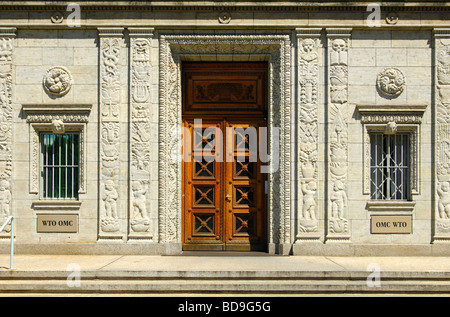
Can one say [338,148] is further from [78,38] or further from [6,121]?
[6,121]

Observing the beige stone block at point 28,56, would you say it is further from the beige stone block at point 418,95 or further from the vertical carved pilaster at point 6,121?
the beige stone block at point 418,95

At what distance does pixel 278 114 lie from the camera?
1166cm

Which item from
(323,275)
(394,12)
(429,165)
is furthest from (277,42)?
(323,275)

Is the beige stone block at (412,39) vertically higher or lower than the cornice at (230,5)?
lower

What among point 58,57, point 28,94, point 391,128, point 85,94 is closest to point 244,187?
point 391,128

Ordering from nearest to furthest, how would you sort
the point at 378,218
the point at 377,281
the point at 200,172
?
the point at 377,281 → the point at 378,218 → the point at 200,172

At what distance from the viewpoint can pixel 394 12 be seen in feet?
37.4

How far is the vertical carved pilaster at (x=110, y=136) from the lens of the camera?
450 inches

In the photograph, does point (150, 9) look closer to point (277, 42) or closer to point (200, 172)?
point (277, 42)

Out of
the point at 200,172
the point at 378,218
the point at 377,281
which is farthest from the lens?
the point at 200,172

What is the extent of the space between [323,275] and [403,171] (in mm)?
3933

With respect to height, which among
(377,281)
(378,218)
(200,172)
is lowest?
(377,281)

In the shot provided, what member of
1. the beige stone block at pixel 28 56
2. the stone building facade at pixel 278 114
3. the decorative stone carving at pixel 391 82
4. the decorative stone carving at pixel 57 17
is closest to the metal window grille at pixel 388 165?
the stone building facade at pixel 278 114

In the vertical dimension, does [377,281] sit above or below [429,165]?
below
